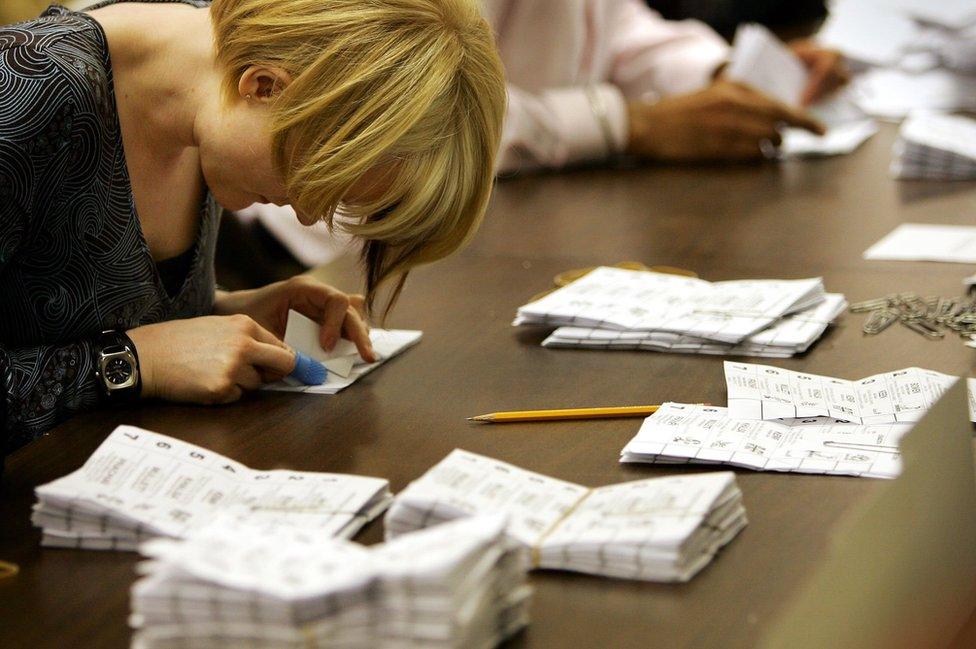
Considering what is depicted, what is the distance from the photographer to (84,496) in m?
1.02

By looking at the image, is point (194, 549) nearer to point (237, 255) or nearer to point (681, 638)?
point (681, 638)

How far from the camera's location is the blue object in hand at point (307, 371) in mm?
1412

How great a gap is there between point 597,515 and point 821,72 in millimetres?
2384

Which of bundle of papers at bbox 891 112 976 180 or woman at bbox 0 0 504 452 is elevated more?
woman at bbox 0 0 504 452

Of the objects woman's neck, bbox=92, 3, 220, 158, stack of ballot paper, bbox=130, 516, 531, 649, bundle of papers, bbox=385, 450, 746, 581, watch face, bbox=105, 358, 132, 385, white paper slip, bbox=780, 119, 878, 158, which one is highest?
woman's neck, bbox=92, 3, 220, 158

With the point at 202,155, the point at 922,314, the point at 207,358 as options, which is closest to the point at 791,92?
the point at 922,314

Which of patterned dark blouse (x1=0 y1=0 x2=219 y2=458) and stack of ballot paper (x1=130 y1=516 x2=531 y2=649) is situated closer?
stack of ballot paper (x1=130 y1=516 x2=531 y2=649)

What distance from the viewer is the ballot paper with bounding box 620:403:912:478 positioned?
1.11 m

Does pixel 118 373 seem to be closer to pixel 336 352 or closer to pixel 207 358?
pixel 207 358

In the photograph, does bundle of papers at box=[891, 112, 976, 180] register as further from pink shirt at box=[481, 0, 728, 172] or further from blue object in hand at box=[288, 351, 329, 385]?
blue object in hand at box=[288, 351, 329, 385]

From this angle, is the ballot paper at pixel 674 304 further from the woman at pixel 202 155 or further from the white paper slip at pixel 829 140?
the white paper slip at pixel 829 140

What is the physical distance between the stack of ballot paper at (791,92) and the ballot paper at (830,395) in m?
1.49

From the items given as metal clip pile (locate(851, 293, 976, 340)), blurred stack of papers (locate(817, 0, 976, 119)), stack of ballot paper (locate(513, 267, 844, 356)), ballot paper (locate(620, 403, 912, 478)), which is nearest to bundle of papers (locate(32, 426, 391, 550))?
ballot paper (locate(620, 403, 912, 478))

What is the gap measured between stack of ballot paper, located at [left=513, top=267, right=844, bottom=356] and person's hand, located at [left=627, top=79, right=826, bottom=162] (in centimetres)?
104
